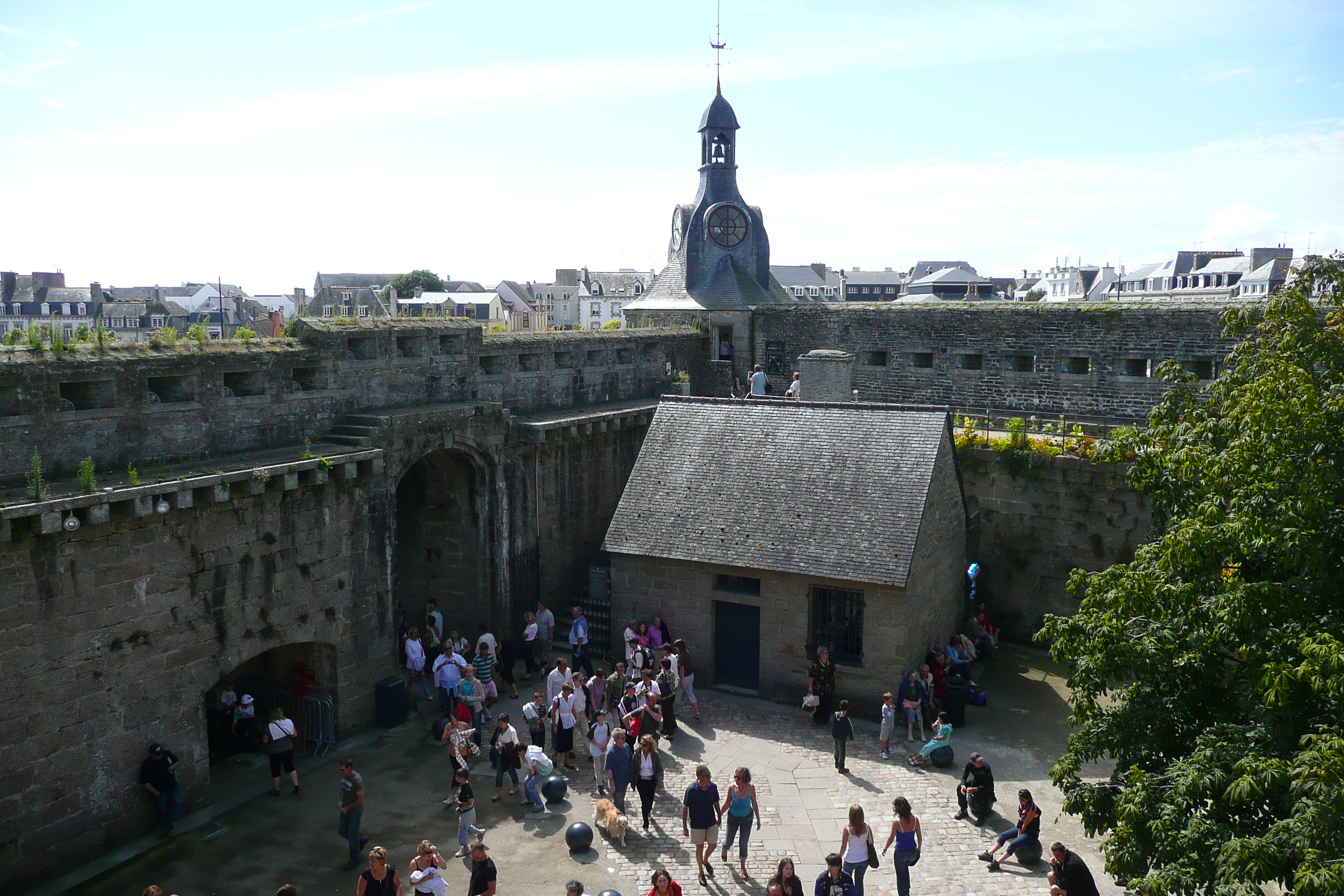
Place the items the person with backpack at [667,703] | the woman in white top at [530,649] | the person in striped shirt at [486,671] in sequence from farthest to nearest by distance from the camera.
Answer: the woman in white top at [530,649], the person in striped shirt at [486,671], the person with backpack at [667,703]

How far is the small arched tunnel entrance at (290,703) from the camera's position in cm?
1614

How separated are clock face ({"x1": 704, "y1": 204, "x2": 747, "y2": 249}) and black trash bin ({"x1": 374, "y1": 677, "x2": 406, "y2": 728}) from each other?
18.6 m

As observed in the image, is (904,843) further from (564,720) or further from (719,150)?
(719,150)

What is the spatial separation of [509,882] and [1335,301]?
11.4 metres

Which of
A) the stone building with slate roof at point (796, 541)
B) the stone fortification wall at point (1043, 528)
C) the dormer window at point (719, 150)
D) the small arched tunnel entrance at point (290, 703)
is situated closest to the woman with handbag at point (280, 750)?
the small arched tunnel entrance at point (290, 703)

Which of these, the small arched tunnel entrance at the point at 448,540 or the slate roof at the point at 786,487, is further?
the small arched tunnel entrance at the point at 448,540

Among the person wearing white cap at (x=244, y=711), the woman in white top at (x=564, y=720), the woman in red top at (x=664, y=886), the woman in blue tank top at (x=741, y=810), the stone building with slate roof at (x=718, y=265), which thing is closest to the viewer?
the woman in red top at (x=664, y=886)

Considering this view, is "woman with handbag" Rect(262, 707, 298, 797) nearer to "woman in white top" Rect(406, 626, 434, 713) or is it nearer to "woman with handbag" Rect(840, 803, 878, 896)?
"woman in white top" Rect(406, 626, 434, 713)

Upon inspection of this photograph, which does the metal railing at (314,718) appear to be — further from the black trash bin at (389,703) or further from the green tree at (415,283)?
the green tree at (415,283)

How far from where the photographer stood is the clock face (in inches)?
1219

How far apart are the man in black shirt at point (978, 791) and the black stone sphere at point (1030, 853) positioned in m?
0.96

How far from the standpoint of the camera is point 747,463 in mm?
18812

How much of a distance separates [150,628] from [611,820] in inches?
261

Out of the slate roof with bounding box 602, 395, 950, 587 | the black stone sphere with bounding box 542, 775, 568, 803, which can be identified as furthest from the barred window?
the black stone sphere with bounding box 542, 775, 568, 803
